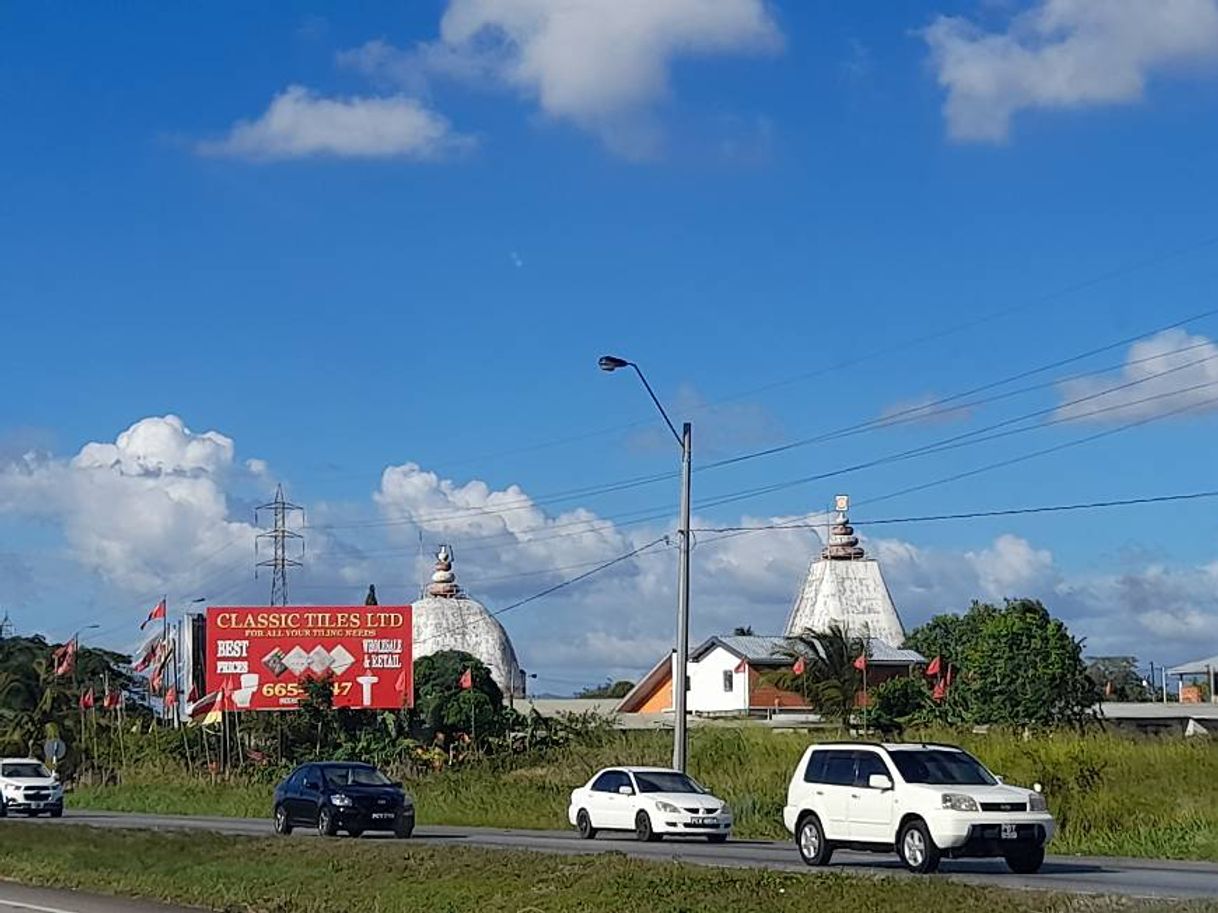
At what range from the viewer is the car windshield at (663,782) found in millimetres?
34438

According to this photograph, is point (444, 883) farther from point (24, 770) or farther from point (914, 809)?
point (24, 770)

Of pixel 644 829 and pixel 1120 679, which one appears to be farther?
pixel 1120 679

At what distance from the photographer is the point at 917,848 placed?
946 inches

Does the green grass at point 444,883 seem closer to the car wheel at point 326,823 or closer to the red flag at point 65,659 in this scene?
the car wheel at point 326,823

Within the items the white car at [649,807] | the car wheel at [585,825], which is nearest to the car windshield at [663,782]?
the white car at [649,807]

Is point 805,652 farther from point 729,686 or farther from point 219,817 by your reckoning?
point 219,817

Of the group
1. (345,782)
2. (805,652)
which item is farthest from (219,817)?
(805,652)

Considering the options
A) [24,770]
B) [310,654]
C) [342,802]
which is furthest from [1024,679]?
[342,802]

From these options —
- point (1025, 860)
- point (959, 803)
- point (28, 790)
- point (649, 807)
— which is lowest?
point (28, 790)

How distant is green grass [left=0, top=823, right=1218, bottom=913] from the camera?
58.3 feet

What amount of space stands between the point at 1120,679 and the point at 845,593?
2574cm

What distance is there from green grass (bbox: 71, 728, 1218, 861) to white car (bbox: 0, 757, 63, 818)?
7503 mm

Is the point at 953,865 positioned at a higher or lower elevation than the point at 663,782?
lower

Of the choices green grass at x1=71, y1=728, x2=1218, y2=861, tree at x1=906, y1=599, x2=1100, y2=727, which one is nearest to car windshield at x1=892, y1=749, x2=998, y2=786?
green grass at x1=71, y1=728, x2=1218, y2=861
